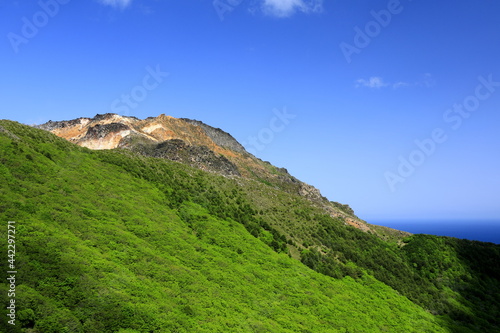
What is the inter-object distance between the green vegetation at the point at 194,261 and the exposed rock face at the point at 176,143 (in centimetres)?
1975

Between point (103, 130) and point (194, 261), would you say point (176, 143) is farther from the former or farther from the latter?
point (194, 261)

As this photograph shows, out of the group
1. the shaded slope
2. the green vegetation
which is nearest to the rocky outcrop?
the green vegetation

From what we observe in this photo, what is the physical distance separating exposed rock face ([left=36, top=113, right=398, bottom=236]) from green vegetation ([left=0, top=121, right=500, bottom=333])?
19.7 m

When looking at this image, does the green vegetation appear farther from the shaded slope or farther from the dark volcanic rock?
the dark volcanic rock

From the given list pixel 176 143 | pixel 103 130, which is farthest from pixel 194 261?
pixel 103 130

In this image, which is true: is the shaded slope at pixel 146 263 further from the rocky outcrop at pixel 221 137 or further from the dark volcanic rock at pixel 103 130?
the rocky outcrop at pixel 221 137

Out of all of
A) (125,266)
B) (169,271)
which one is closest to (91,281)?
(125,266)

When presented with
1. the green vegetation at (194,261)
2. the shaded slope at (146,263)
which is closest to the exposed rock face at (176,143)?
the green vegetation at (194,261)

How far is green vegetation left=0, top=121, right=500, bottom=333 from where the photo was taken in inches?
703

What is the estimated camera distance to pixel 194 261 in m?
27.7

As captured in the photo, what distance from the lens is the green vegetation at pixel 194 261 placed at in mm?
17844

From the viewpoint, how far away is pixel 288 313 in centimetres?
2678

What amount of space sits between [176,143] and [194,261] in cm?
5295

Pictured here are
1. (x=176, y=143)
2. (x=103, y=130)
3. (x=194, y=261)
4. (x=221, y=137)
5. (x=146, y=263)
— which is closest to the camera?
(x=146, y=263)
